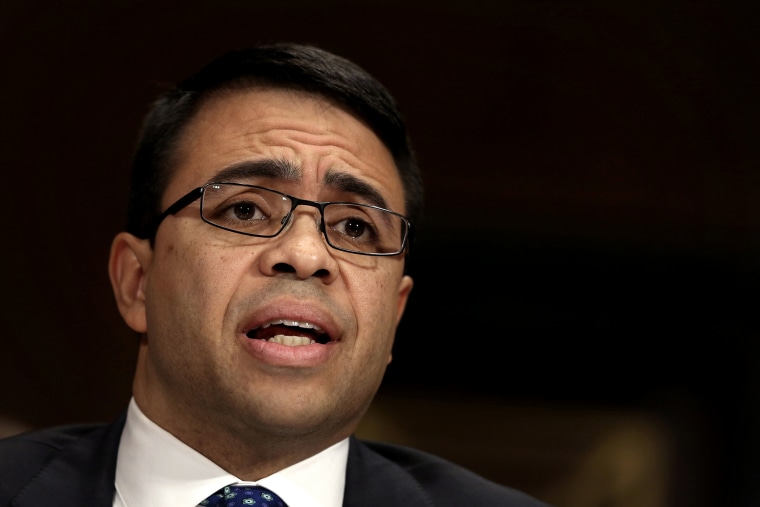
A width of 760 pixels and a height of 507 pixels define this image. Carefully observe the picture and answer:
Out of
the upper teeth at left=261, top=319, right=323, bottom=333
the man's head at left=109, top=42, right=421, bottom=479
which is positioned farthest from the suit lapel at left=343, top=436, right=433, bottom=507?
the upper teeth at left=261, top=319, right=323, bottom=333

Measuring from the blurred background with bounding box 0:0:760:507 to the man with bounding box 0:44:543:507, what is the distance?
0.71 metres

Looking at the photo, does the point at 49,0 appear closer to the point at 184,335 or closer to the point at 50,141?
the point at 50,141

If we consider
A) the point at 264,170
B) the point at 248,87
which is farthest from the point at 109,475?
the point at 248,87

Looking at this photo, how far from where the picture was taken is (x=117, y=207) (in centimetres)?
241

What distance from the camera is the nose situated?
1.45m

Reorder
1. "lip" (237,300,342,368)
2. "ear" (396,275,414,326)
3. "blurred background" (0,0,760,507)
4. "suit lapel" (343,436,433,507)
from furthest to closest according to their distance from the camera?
"blurred background" (0,0,760,507)
"ear" (396,275,414,326)
"suit lapel" (343,436,433,507)
"lip" (237,300,342,368)

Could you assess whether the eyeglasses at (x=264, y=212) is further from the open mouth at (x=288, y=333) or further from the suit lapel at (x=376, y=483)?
the suit lapel at (x=376, y=483)

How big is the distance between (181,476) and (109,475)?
0.14 metres

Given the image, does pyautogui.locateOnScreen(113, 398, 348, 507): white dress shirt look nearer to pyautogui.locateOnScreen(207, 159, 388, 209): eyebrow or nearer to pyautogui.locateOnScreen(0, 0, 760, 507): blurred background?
pyautogui.locateOnScreen(207, 159, 388, 209): eyebrow

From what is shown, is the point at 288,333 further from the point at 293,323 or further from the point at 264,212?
the point at 264,212

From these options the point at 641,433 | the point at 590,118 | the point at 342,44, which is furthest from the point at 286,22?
Result: the point at 641,433

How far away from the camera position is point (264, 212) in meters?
1.54

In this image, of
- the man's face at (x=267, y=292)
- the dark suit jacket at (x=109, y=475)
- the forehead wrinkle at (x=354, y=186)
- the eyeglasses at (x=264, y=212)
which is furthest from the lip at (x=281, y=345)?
the dark suit jacket at (x=109, y=475)

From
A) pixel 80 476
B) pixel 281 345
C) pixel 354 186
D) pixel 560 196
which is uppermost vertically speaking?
pixel 560 196
